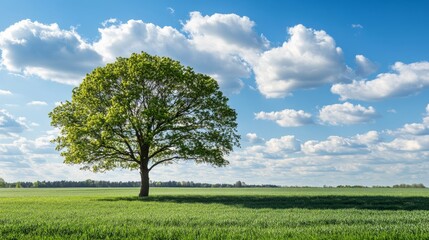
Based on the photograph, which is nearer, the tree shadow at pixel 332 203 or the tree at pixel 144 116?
the tree shadow at pixel 332 203

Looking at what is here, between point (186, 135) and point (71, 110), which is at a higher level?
point (71, 110)

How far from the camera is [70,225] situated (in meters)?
19.9

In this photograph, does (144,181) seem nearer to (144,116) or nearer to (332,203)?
(144,116)

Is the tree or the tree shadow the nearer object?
the tree shadow

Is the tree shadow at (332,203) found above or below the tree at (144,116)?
below

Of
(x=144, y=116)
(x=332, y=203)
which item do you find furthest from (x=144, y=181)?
(x=332, y=203)

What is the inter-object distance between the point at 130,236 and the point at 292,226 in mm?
7852

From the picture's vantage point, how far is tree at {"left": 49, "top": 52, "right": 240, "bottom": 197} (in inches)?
1848

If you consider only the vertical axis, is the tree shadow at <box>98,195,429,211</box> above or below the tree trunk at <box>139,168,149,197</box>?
below

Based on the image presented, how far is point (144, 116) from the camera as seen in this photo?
45750 millimetres

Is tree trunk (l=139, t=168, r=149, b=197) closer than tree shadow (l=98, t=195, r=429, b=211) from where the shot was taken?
No

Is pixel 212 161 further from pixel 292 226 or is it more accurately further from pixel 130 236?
pixel 130 236

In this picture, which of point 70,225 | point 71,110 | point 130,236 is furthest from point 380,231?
point 71,110

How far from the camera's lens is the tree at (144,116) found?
46.9m
